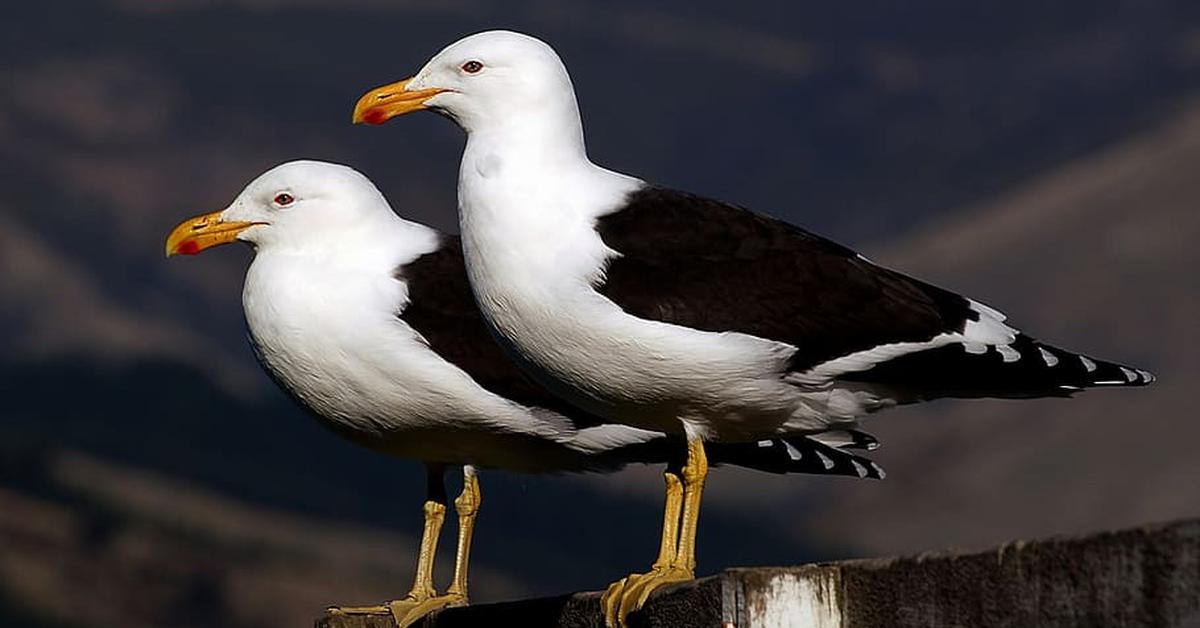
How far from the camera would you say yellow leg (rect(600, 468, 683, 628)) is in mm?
7582

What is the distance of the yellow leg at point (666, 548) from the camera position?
7582 millimetres

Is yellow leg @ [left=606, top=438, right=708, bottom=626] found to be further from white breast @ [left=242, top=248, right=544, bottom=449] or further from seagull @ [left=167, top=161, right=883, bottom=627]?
white breast @ [left=242, top=248, right=544, bottom=449]

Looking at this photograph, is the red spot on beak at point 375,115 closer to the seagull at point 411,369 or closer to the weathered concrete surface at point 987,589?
the seagull at point 411,369

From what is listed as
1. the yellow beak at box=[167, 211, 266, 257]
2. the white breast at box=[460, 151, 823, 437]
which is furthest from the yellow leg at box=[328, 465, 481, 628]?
the white breast at box=[460, 151, 823, 437]

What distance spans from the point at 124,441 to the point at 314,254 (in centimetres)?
7855

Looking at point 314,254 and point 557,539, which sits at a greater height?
point 557,539

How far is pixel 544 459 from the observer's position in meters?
10.2

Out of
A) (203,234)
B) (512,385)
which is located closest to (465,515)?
(512,385)

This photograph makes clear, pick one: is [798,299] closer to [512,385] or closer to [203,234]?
[512,385]

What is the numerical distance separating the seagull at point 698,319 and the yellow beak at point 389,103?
2.17 feet

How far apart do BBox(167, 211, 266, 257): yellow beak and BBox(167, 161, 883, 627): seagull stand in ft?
0.31

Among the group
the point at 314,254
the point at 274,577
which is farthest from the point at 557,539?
the point at 314,254

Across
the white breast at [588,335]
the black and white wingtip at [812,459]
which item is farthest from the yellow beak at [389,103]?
the black and white wingtip at [812,459]

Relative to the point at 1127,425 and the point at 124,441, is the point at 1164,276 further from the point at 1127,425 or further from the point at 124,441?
the point at 124,441
